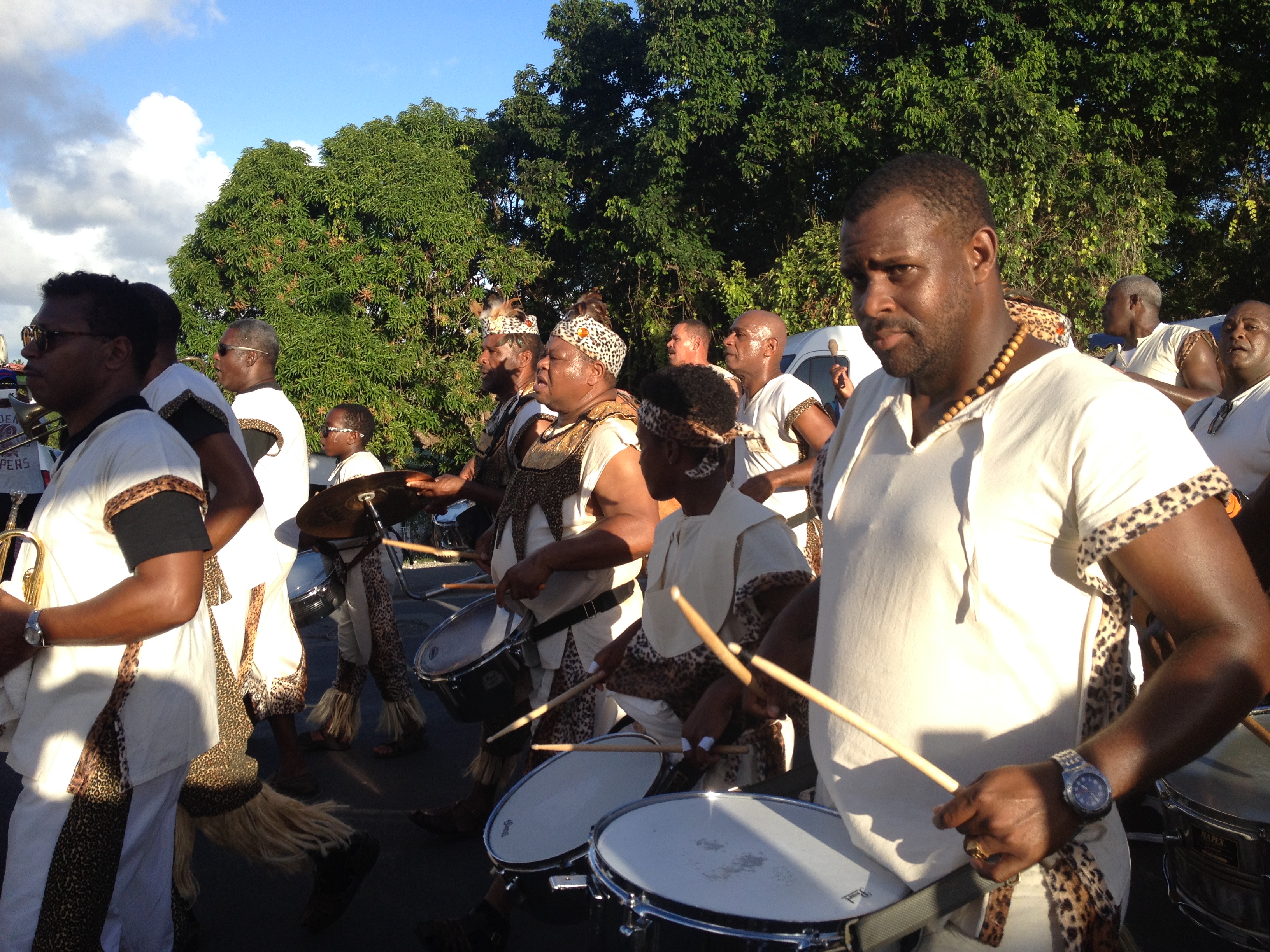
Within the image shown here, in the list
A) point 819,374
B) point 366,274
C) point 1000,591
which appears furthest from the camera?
point 366,274

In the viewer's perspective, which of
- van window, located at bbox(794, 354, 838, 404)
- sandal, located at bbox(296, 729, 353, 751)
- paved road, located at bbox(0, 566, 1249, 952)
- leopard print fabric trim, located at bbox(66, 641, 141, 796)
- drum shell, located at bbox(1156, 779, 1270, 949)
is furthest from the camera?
van window, located at bbox(794, 354, 838, 404)

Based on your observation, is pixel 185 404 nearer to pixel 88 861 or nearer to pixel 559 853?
pixel 88 861

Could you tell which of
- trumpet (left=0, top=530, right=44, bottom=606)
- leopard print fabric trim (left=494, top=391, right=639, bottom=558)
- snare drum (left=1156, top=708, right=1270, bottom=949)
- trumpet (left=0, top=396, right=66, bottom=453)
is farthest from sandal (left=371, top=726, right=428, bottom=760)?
snare drum (left=1156, top=708, right=1270, bottom=949)

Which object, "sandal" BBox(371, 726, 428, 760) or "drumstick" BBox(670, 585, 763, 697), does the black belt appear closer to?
"drumstick" BBox(670, 585, 763, 697)

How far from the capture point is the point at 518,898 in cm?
241

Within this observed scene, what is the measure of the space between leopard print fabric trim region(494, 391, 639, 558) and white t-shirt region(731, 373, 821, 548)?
59.1 inches

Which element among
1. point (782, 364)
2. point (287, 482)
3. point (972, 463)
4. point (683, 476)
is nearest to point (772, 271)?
point (782, 364)

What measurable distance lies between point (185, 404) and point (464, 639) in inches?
49.7

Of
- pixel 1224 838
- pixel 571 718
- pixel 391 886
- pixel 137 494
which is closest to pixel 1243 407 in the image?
pixel 1224 838

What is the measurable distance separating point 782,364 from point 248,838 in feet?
31.7

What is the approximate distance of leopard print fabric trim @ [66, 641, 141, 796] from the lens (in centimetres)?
248

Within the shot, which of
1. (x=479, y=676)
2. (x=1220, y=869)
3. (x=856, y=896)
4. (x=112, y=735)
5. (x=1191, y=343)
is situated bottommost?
(x=1220, y=869)

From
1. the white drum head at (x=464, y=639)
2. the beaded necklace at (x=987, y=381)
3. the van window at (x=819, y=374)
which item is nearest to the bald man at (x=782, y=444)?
the white drum head at (x=464, y=639)

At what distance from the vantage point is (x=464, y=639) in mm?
3818
